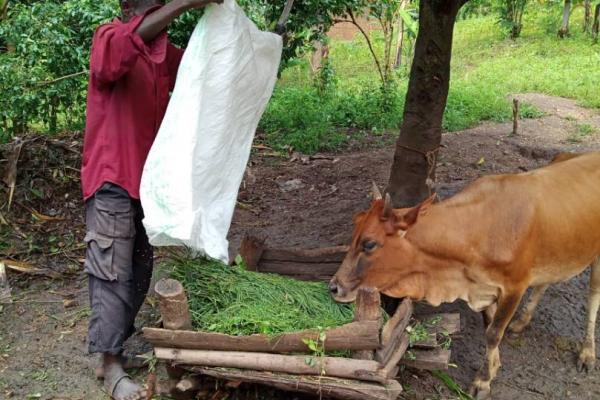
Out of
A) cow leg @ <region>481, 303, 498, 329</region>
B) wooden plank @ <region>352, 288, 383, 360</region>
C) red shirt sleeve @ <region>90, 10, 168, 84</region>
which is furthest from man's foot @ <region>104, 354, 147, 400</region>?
cow leg @ <region>481, 303, 498, 329</region>

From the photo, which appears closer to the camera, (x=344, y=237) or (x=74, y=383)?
(x=74, y=383)

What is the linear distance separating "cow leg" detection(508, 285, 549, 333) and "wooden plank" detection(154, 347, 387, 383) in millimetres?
1759

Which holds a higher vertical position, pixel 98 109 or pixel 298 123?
pixel 98 109

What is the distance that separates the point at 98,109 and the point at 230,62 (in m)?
0.70

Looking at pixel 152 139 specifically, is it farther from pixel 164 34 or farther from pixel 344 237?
pixel 344 237

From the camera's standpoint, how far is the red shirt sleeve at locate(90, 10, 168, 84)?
2.96 meters

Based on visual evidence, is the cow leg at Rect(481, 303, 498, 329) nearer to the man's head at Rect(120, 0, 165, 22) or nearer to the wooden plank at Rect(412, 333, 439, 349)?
the wooden plank at Rect(412, 333, 439, 349)

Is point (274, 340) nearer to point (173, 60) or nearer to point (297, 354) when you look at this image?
point (297, 354)

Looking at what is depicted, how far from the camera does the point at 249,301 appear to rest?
336cm

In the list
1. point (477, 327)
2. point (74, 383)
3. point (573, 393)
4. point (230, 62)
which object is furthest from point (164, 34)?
point (573, 393)

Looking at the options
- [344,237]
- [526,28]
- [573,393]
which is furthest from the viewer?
[526,28]

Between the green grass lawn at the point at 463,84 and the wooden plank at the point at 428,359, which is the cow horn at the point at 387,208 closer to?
the wooden plank at the point at 428,359

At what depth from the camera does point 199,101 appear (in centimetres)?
328

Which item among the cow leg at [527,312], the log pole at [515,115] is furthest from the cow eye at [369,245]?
the log pole at [515,115]
